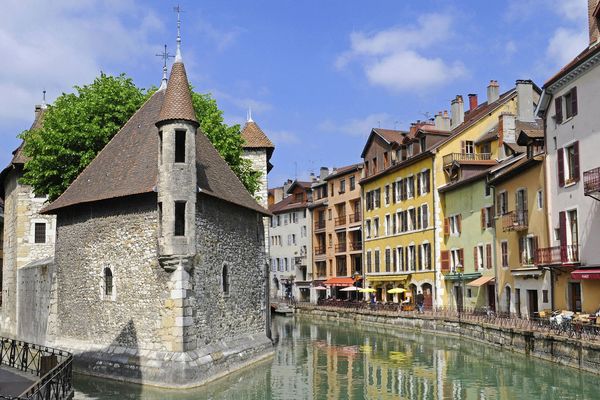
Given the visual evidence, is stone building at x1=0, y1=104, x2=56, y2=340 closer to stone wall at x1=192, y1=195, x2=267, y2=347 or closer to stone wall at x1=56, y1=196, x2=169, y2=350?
stone wall at x1=56, y1=196, x2=169, y2=350

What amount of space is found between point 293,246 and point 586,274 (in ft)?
173

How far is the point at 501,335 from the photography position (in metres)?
31.9

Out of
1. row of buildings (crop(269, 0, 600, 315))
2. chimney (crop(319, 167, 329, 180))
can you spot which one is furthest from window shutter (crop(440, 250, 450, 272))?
chimney (crop(319, 167, 329, 180))

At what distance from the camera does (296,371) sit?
2697 centimetres

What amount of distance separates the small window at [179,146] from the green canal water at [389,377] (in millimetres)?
7455

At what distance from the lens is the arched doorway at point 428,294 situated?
161 ft

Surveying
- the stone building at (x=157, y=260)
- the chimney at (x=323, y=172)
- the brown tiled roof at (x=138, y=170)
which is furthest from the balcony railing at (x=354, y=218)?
the stone building at (x=157, y=260)

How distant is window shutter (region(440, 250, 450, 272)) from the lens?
47375 millimetres

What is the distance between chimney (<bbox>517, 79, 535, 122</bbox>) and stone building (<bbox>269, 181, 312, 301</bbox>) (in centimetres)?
3266

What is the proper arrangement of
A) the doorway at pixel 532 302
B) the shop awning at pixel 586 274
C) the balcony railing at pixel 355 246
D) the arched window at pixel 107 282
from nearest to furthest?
the arched window at pixel 107 282 → the shop awning at pixel 586 274 → the doorway at pixel 532 302 → the balcony railing at pixel 355 246

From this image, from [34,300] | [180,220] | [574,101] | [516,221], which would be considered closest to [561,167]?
[574,101]

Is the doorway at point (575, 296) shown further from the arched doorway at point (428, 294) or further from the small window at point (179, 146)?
the arched doorway at point (428, 294)

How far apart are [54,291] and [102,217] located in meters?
4.56

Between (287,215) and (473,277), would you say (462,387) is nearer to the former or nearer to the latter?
(473,277)
